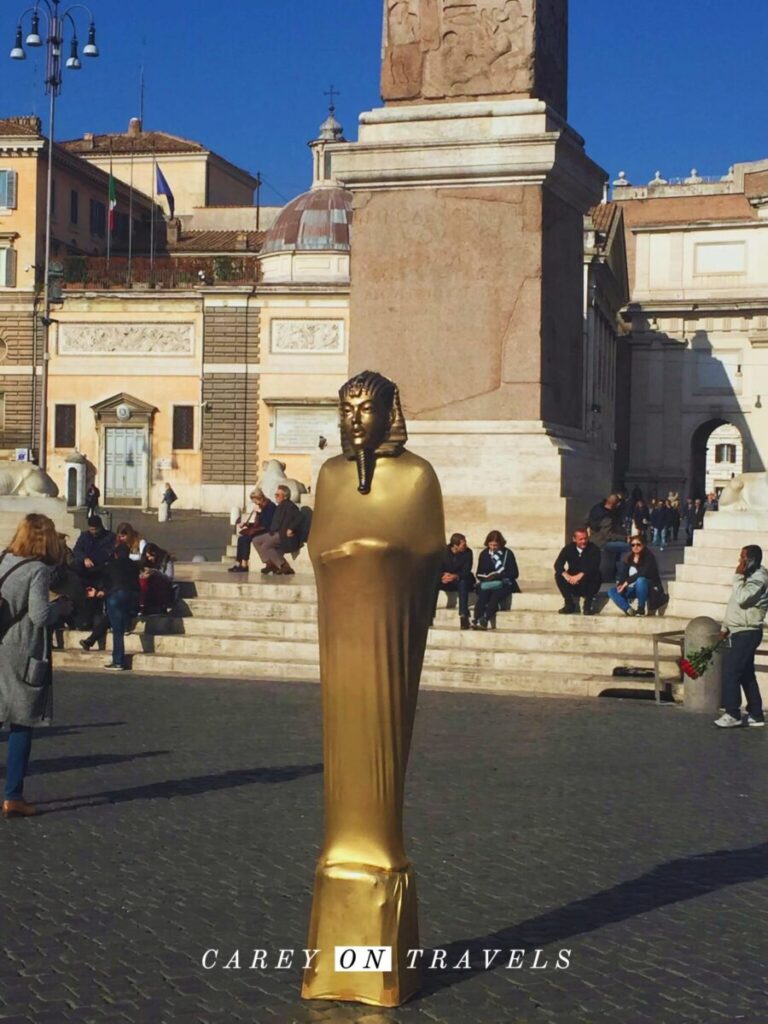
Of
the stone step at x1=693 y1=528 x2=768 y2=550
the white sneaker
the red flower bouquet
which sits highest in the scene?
the stone step at x1=693 y1=528 x2=768 y2=550

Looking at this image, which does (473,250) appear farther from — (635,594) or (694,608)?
(694,608)

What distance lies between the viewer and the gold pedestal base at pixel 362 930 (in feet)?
15.7

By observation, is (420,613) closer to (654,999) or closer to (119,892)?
(654,999)

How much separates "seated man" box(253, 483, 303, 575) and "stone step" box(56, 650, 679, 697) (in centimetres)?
255

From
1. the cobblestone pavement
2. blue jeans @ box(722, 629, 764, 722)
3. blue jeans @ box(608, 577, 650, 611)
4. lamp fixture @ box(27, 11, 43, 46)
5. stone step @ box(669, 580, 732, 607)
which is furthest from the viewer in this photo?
lamp fixture @ box(27, 11, 43, 46)

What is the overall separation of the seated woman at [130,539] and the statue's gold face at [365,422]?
9.42m

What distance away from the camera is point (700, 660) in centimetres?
1142

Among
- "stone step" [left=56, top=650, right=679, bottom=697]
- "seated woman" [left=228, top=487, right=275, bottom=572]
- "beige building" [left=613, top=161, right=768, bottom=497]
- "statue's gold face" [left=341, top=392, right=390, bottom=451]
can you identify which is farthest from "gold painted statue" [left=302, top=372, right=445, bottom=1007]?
"beige building" [left=613, top=161, right=768, bottom=497]

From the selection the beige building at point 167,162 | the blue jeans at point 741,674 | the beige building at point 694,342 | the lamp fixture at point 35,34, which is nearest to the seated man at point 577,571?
the blue jeans at point 741,674

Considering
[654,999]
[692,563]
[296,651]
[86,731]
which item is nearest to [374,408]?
[654,999]

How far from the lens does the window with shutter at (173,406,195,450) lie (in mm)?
46688

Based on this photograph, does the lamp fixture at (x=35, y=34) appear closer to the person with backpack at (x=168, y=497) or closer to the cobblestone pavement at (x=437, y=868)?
the person with backpack at (x=168, y=497)

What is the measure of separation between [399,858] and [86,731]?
18.2 ft

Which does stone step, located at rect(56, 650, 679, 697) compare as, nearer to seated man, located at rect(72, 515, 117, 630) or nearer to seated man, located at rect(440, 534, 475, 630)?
seated man, located at rect(72, 515, 117, 630)
